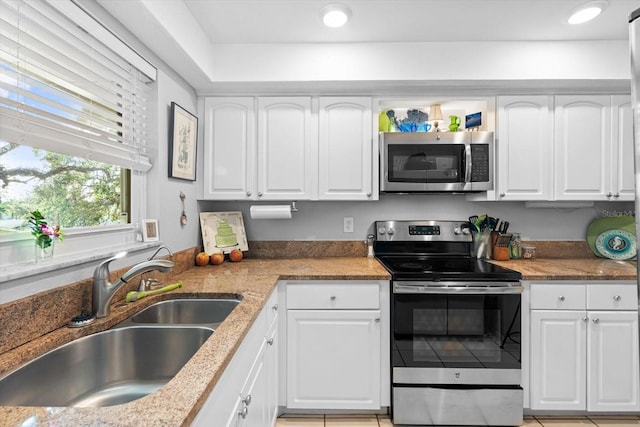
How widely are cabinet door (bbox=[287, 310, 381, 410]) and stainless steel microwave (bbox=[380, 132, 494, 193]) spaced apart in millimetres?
915

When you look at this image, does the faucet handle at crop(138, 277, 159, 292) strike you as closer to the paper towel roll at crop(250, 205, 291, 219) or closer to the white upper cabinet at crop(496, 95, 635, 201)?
the paper towel roll at crop(250, 205, 291, 219)

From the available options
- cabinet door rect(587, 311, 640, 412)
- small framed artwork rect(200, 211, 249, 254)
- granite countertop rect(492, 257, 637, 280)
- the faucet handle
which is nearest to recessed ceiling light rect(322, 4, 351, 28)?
small framed artwork rect(200, 211, 249, 254)

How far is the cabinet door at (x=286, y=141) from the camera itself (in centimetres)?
234

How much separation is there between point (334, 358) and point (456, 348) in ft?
2.28

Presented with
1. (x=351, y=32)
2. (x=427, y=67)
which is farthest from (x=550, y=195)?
(x=351, y=32)

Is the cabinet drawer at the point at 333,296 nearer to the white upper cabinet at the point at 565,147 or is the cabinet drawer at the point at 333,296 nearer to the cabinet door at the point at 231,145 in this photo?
the cabinet door at the point at 231,145

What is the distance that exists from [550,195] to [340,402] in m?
1.92

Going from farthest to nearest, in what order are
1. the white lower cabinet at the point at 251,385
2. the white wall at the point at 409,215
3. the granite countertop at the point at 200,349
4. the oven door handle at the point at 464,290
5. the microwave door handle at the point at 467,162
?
the white wall at the point at 409,215 → the microwave door handle at the point at 467,162 → the oven door handle at the point at 464,290 → the white lower cabinet at the point at 251,385 → the granite countertop at the point at 200,349

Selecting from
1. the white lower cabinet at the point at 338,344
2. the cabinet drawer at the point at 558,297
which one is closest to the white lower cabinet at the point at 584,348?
the cabinet drawer at the point at 558,297

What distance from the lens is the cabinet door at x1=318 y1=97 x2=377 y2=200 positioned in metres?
2.33

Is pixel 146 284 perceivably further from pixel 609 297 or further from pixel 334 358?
pixel 609 297

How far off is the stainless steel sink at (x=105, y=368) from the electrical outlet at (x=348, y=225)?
160cm

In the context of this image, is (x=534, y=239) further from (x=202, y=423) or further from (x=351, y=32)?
(x=202, y=423)

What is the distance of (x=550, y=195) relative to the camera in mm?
2322
